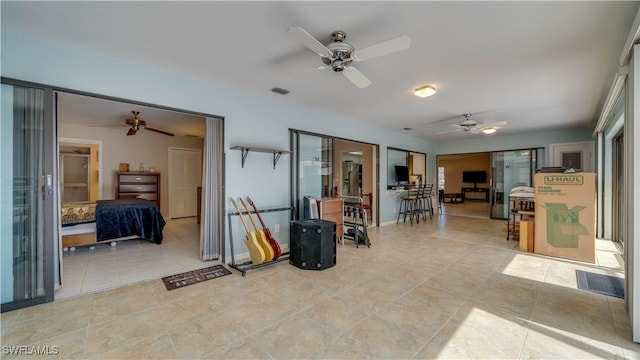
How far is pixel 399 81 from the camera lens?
3.38 m

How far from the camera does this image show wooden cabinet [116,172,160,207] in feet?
20.8

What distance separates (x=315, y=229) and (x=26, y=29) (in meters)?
3.41

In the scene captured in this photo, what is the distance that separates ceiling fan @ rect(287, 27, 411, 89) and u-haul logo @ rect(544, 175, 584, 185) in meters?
3.48

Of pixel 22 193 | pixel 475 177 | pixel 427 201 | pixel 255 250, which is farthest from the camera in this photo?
pixel 475 177

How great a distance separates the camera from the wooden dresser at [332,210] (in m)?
4.38

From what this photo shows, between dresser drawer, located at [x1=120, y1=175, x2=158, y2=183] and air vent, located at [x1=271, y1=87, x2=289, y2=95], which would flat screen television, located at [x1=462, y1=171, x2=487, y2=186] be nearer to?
air vent, located at [x1=271, y1=87, x2=289, y2=95]

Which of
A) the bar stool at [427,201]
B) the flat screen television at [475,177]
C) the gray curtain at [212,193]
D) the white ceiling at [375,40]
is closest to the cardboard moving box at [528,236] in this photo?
the white ceiling at [375,40]

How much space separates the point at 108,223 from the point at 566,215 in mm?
7268

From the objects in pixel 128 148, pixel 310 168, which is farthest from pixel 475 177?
pixel 128 148

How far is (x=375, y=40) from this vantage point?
238cm

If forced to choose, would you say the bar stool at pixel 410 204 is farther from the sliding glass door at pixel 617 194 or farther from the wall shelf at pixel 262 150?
the wall shelf at pixel 262 150

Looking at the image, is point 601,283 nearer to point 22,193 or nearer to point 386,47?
point 386,47

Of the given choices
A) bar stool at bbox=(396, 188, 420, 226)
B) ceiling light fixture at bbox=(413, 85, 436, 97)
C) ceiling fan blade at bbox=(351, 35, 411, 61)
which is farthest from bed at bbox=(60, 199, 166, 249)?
bar stool at bbox=(396, 188, 420, 226)

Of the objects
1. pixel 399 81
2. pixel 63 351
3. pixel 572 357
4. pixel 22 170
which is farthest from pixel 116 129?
pixel 572 357
